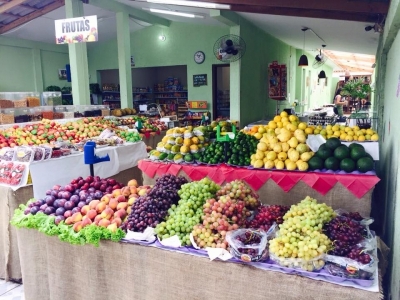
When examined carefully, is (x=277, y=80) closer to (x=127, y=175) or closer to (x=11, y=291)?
(x=127, y=175)

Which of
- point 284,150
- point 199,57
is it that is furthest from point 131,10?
point 284,150

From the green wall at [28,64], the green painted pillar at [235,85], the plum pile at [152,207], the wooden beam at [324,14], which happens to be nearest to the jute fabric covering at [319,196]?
the plum pile at [152,207]

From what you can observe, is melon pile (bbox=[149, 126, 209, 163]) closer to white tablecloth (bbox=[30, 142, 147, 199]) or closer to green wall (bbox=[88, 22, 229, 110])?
white tablecloth (bbox=[30, 142, 147, 199])

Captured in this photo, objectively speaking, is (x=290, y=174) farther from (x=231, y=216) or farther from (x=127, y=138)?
(x=127, y=138)

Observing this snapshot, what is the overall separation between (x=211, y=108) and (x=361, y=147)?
914 cm

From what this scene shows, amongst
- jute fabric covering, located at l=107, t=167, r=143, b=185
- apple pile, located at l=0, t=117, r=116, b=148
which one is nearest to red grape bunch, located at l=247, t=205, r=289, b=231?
jute fabric covering, located at l=107, t=167, r=143, b=185

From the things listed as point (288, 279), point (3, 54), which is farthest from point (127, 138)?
point (3, 54)

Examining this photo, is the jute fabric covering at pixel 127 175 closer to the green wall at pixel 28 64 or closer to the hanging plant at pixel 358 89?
the hanging plant at pixel 358 89

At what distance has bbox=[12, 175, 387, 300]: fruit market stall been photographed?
6.21 feet

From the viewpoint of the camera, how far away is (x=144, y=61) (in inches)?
534

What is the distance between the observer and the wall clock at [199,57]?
12359 millimetres

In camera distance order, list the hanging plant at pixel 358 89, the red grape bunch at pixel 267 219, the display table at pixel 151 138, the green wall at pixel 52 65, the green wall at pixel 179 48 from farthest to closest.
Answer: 1. the green wall at pixel 52 65
2. the green wall at pixel 179 48
3. the hanging plant at pixel 358 89
4. the display table at pixel 151 138
5. the red grape bunch at pixel 267 219

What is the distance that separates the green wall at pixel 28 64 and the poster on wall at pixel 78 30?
783 cm

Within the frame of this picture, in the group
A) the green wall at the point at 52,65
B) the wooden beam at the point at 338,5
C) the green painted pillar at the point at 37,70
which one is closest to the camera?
the wooden beam at the point at 338,5
